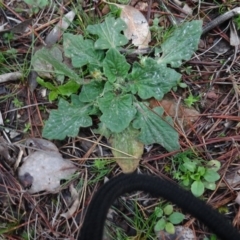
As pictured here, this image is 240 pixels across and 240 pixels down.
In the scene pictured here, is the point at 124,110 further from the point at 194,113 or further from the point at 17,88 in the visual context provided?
the point at 17,88

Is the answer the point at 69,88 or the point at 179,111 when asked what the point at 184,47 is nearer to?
the point at 179,111

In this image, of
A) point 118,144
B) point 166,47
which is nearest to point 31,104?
point 118,144

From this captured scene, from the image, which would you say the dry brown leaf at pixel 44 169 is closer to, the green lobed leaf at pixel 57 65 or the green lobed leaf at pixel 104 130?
the green lobed leaf at pixel 104 130

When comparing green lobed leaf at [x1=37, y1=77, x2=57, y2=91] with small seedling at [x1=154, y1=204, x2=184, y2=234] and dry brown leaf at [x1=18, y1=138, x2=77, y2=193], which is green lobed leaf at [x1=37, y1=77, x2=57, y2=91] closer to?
dry brown leaf at [x1=18, y1=138, x2=77, y2=193]

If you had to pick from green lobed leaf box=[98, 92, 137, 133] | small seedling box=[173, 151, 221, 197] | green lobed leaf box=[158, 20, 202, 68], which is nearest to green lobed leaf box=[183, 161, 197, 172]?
small seedling box=[173, 151, 221, 197]

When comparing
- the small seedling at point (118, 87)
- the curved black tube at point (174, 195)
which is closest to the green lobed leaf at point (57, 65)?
the small seedling at point (118, 87)

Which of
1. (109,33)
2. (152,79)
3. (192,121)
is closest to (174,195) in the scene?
(192,121)
